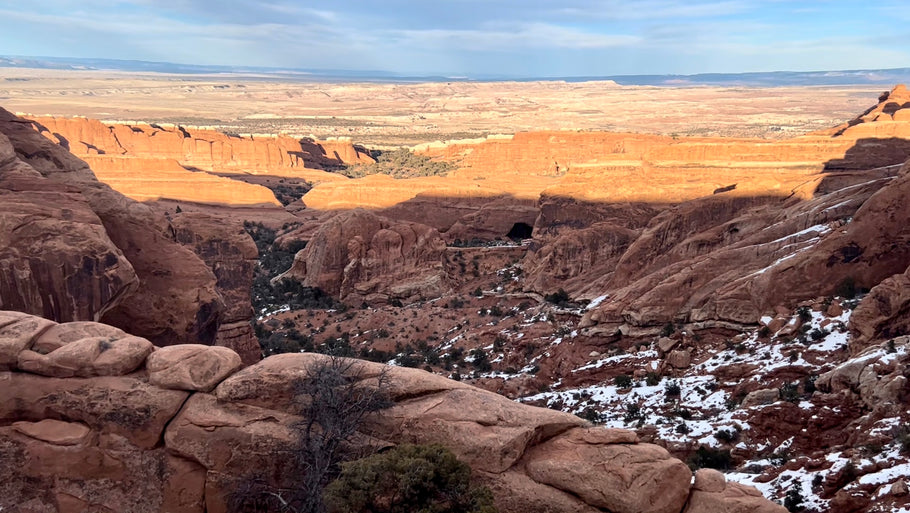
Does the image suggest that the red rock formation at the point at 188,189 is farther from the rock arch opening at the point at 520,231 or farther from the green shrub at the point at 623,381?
the green shrub at the point at 623,381

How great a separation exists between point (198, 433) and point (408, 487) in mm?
3961

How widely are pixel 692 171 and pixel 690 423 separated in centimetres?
3229

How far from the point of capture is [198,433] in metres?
12.8

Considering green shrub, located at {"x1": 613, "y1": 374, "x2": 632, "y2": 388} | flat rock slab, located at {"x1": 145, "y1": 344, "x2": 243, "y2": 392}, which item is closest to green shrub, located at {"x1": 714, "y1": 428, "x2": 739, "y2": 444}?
green shrub, located at {"x1": 613, "y1": 374, "x2": 632, "y2": 388}

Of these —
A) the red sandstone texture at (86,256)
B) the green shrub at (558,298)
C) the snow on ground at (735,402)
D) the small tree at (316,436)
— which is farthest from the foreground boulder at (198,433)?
the green shrub at (558,298)

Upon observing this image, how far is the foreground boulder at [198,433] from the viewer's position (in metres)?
12.3

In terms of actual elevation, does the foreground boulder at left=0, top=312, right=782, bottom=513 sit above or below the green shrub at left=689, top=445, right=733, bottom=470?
above

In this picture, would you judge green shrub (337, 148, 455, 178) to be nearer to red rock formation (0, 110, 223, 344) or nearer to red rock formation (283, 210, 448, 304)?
red rock formation (283, 210, 448, 304)

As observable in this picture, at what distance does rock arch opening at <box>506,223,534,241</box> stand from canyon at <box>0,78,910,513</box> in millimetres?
401

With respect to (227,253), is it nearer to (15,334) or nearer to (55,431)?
(15,334)

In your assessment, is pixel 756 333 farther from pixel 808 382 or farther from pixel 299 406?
pixel 299 406

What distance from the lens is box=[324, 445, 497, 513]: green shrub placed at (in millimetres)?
11328

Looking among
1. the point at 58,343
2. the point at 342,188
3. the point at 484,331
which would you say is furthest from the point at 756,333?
the point at 342,188

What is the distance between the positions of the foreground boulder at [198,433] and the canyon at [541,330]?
0.04 metres
